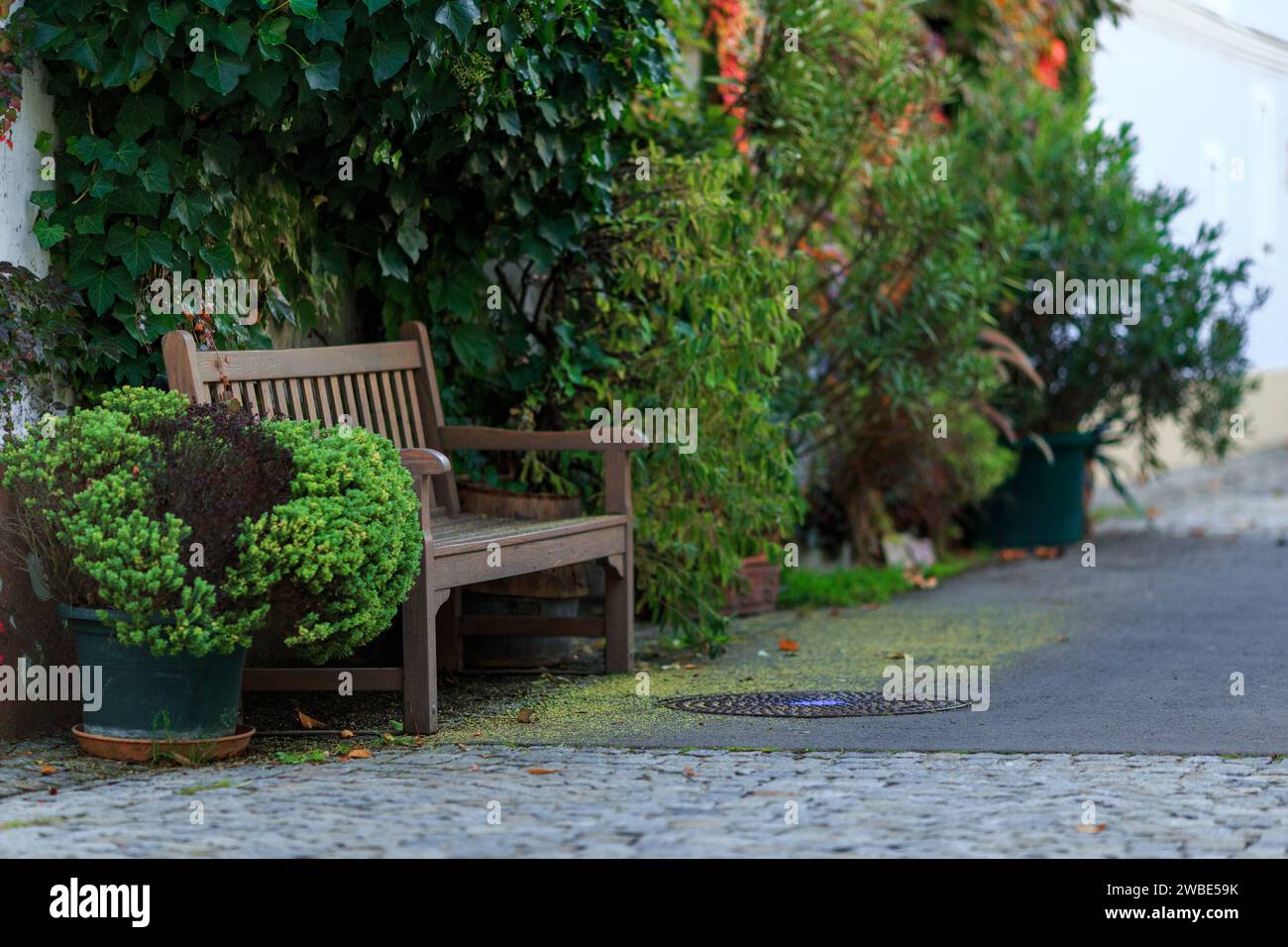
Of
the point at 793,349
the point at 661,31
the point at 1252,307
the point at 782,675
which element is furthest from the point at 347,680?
the point at 1252,307

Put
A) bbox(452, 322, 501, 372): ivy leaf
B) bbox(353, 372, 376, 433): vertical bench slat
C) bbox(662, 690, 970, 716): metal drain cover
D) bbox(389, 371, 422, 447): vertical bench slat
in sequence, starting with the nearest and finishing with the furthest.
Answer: bbox(662, 690, 970, 716): metal drain cover, bbox(353, 372, 376, 433): vertical bench slat, bbox(389, 371, 422, 447): vertical bench slat, bbox(452, 322, 501, 372): ivy leaf

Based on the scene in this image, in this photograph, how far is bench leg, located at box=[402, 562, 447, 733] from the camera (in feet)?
16.4

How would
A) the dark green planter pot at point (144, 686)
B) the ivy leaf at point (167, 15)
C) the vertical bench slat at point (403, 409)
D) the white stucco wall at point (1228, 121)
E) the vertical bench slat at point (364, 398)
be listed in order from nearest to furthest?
1. the dark green planter pot at point (144, 686)
2. the ivy leaf at point (167, 15)
3. the vertical bench slat at point (364, 398)
4. the vertical bench slat at point (403, 409)
5. the white stucco wall at point (1228, 121)

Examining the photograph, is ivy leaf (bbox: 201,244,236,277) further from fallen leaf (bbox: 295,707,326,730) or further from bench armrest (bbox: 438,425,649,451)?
fallen leaf (bbox: 295,707,326,730)

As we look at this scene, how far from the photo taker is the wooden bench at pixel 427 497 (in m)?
5.01

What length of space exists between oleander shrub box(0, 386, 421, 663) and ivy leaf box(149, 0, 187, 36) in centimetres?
105

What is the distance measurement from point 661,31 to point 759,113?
1782mm

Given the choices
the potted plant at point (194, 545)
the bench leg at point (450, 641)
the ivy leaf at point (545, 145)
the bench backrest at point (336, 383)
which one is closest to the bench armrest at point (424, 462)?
the potted plant at point (194, 545)

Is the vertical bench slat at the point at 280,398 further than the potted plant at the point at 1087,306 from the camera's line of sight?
No

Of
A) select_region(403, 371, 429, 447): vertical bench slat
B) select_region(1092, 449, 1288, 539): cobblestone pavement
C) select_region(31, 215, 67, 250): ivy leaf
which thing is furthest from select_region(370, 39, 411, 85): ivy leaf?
select_region(1092, 449, 1288, 539): cobblestone pavement

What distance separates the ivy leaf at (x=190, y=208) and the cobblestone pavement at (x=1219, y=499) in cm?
816

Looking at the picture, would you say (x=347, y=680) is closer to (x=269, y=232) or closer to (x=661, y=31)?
(x=269, y=232)

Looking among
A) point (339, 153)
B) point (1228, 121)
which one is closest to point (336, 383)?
Result: point (339, 153)

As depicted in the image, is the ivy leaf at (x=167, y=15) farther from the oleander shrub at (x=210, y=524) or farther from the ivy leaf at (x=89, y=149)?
the oleander shrub at (x=210, y=524)
